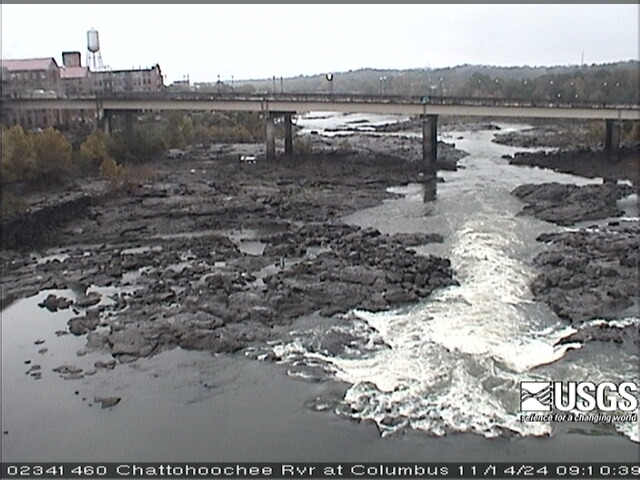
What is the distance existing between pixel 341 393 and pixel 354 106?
43.0 m

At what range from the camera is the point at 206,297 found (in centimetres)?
2422

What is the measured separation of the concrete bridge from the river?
31842 millimetres

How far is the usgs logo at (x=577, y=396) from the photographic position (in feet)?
54.9

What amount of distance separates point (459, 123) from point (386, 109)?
5079 cm

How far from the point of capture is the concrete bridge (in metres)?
52.9

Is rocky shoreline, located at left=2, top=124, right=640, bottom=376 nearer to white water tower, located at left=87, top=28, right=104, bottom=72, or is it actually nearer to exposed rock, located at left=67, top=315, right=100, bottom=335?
exposed rock, located at left=67, top=315, right=100, bottom=335

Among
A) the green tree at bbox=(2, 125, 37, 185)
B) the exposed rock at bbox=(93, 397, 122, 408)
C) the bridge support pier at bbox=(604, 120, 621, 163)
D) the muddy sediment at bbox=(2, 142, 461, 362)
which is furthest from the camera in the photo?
the bridge support pier at bbox=(604, 120, 621, 163)

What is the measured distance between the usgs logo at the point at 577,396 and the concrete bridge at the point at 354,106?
3507 cm

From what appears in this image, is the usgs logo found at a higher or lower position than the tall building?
lower

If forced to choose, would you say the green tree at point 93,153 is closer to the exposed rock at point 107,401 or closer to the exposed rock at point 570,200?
the exposed rock at point 570,200

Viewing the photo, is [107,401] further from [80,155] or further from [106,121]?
[106,121]

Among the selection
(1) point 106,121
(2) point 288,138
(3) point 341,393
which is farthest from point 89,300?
(1) point 106,121

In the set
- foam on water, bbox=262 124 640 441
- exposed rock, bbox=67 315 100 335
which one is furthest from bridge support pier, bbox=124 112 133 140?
foam on water, bbox=262 124 640 441

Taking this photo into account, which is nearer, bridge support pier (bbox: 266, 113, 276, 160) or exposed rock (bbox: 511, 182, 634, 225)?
exposed rock (bbox: 511, 182, 634, 225)
